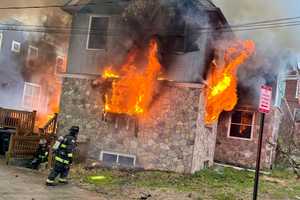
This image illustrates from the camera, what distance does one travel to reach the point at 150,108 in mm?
13516

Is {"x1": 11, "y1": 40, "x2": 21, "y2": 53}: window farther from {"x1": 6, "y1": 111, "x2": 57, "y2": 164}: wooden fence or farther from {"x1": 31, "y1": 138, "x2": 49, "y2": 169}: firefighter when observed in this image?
{"x1": 31, "y1": 138, "x2": 49, "y2": 169}: firefighter

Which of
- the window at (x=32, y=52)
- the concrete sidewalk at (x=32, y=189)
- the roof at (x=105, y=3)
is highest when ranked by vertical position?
the roof at (x=105, y=3)

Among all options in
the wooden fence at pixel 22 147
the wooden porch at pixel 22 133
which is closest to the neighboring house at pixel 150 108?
the wooden porch at pixel 22 133

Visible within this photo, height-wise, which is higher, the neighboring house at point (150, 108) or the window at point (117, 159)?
the neighboring house at point (150, 108)

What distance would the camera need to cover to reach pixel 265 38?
15.7 metres

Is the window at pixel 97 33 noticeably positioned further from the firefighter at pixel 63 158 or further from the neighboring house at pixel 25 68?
the neighboring house at pixel 25 68

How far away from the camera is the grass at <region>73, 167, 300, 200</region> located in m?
10.8

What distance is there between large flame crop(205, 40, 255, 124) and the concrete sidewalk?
632 centimetres

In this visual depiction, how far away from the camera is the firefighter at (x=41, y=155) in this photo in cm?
1241

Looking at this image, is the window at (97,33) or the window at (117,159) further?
the window at (97,33)

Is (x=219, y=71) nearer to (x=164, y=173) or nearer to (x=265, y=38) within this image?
(x=265, y=38)

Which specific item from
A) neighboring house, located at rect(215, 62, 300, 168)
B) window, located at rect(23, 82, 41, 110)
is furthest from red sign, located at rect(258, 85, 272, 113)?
window, located at rect(23, 82, 41, 110)

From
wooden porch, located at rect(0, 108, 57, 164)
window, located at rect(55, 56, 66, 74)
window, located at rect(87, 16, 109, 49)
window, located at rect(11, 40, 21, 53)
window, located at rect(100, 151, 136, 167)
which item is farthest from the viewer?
window, located at rect(55, 56, 66, 74)

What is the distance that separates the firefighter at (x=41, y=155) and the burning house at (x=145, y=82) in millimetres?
1747
